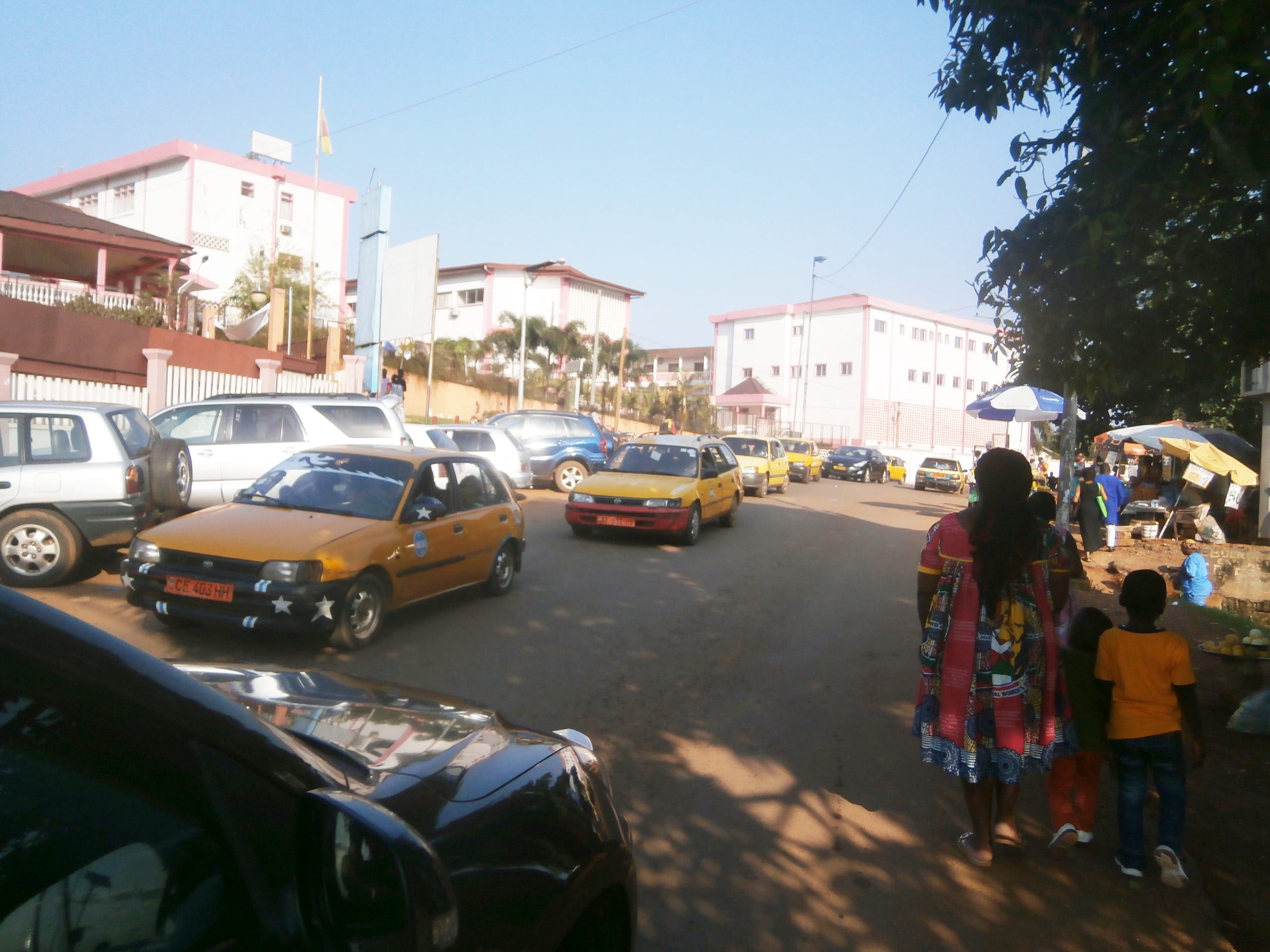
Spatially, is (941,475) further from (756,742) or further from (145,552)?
(145,552)

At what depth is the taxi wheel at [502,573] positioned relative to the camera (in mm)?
9484

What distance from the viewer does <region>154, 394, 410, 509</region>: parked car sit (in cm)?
1218

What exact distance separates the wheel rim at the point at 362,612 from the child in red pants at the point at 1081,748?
16.1 feet

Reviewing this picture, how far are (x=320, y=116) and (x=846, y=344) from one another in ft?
128

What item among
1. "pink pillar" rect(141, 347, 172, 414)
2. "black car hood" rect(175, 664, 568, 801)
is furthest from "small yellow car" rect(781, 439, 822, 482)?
"black car hood" rect(175, 664, 568, 801)

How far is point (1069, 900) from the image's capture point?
400 centimetres

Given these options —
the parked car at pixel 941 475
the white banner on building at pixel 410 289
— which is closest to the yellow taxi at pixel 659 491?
the white banner on building at pixel 410 289

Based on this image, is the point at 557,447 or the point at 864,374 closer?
the point at 557,447

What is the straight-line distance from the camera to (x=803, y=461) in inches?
1364

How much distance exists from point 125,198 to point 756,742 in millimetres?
47621

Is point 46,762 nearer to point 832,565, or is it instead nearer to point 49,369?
point 832,565

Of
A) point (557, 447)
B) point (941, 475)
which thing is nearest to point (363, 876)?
point (557, 447)

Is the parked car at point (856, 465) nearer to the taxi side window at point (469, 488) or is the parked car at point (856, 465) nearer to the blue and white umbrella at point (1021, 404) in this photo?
the blue and white umbrella at point (1021, 404)

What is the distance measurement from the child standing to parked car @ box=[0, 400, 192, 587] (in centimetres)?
847
